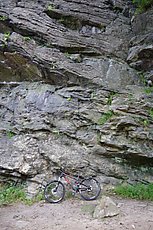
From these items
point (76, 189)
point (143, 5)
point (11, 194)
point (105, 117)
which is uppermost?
point (143, 5)

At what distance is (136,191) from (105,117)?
9.88ft

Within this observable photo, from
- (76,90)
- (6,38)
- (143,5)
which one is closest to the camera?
(76,90)

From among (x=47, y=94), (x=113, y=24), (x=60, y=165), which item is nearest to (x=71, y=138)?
(x=60, y=165)

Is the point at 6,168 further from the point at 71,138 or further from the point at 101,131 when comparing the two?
the point at 101,131

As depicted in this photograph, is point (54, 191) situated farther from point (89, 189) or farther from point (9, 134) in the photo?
point (9, 134)

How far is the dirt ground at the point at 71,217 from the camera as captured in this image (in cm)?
620

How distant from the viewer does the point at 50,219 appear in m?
6.89

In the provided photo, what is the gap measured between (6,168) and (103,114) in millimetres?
4257

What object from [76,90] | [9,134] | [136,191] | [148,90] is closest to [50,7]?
[76,90]

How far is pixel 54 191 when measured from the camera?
330 inches

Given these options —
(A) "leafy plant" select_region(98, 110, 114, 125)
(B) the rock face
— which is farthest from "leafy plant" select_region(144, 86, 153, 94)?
(A) "leafy plant" select_region(98, 110, 114, 125)

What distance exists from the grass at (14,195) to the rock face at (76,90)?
0.48 m

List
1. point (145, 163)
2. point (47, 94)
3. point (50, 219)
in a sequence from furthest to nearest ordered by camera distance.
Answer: point (47, 94), point (145, 163), point (50, 219)

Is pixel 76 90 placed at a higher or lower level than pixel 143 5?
lower
